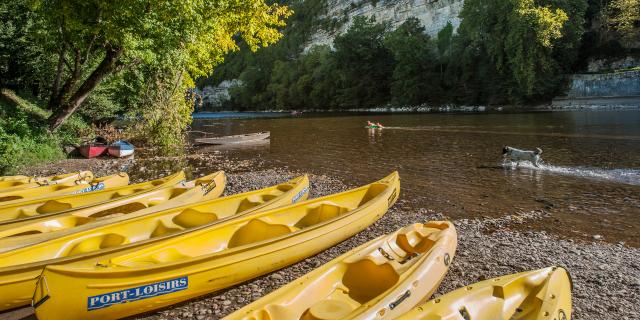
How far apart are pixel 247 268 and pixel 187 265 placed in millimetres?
914

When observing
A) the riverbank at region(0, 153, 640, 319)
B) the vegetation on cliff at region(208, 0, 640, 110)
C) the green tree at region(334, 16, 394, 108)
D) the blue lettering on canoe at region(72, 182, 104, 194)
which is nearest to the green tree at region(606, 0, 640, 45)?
the vegetation on cliff at region(208, 0, 640, 110)

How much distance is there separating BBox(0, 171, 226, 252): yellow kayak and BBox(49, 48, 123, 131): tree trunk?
8453mm

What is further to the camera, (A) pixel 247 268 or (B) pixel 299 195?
(B) pixel 299 195

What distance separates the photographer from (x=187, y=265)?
5258 millimetres

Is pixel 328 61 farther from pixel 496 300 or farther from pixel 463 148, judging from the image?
pixel 496 300

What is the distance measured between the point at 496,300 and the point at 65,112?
1962 centimetres

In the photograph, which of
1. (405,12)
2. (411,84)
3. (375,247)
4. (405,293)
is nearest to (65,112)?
(375,247)

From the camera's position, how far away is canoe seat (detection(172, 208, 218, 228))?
7.71 meters

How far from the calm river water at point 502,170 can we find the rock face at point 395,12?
220 feet

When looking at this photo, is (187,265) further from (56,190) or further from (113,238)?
(56,190)

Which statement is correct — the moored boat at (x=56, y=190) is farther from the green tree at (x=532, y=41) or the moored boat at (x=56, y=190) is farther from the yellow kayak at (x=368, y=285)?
the green tree at (x=532, y=41)

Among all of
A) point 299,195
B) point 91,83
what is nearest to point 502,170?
point 299,195

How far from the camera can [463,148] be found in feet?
71.0

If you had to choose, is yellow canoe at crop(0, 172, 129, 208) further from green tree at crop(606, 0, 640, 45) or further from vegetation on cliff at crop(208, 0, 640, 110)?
green tree at crop(606, 0, 640, 45)
